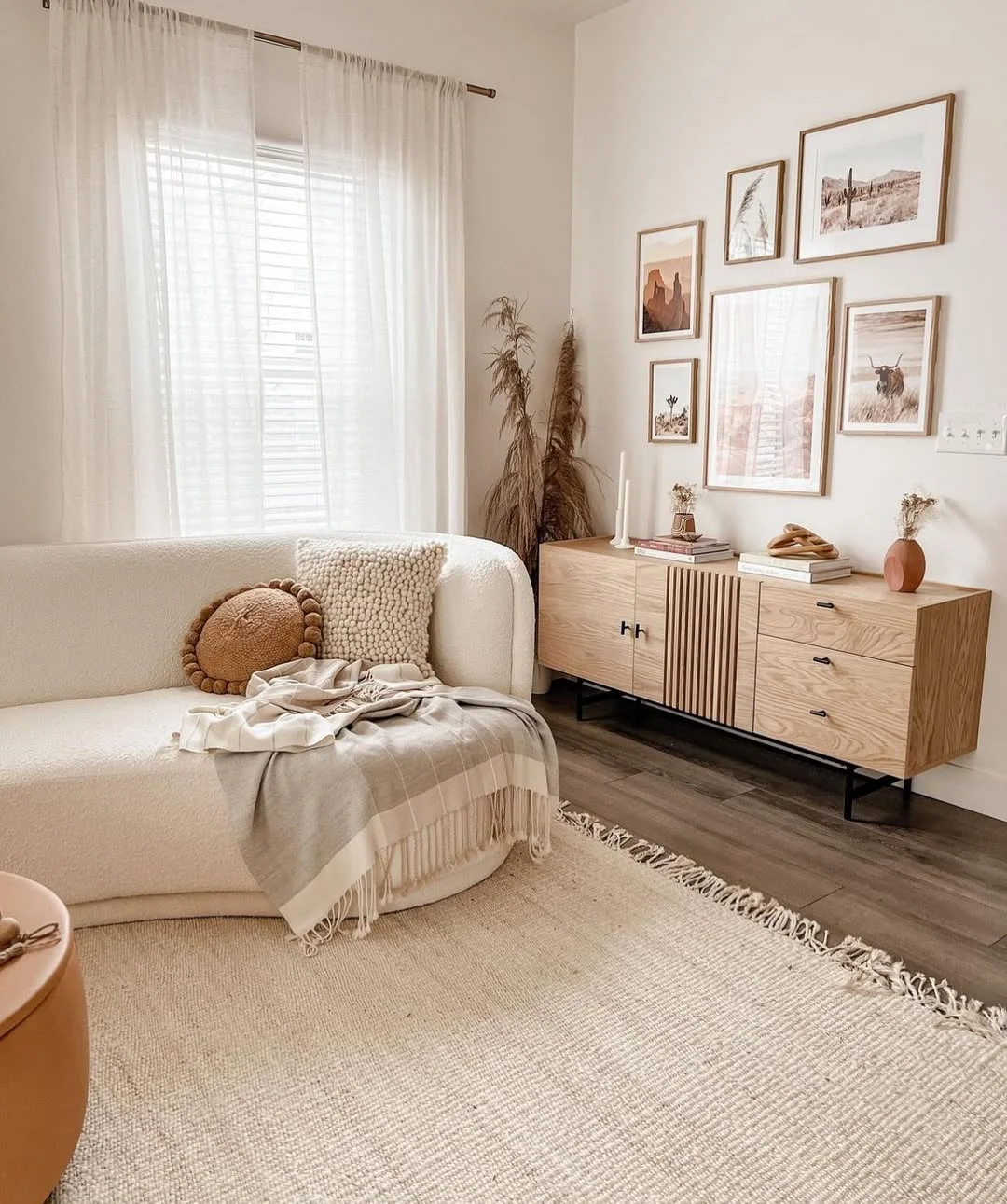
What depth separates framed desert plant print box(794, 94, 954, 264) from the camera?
2.84m

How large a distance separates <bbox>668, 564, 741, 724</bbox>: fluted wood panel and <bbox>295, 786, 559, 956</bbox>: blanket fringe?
0.92 metres

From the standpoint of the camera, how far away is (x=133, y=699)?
8.59ft

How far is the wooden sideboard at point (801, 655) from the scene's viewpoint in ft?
8.82

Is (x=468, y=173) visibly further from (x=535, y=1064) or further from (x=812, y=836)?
(x=535, y=1064)

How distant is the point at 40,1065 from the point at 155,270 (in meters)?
2.42

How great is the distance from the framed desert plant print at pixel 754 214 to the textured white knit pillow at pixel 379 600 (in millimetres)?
1566

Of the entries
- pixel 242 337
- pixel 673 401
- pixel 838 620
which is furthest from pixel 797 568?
pixel 242 337

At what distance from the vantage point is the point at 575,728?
3713mm

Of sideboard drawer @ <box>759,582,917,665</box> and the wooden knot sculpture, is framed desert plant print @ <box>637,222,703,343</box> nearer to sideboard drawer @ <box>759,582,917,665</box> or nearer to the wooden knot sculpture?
the wooden knot sculpture

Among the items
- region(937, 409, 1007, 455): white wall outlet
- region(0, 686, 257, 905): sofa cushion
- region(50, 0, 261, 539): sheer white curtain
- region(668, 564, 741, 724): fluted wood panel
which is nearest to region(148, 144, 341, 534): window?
region(50, 0, 261, 539): sheer white curtain

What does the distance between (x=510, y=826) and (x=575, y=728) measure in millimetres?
1324

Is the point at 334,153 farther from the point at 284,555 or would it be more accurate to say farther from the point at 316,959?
the point at 316,959

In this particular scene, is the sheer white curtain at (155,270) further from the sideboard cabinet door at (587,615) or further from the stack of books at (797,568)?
the stack of books at (797,568)

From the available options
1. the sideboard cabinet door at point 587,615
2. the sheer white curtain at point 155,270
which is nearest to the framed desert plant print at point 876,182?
the sideboard cabinet door at point 587,615
